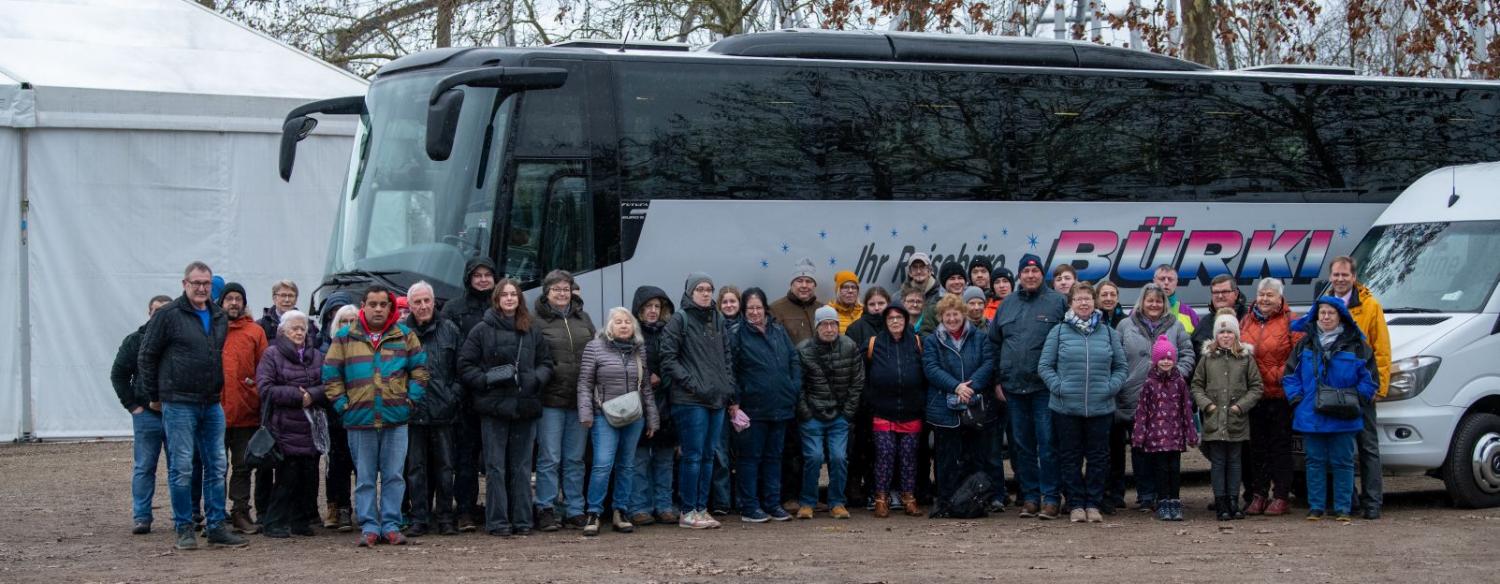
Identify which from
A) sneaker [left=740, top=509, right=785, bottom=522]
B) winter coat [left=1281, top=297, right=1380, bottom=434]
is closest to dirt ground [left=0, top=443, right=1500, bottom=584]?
sneaker [left=740, top=509, right=785, bottom=522]

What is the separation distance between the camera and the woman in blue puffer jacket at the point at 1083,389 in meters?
11.1

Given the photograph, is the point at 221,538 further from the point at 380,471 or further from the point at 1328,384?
the point at 1328,384

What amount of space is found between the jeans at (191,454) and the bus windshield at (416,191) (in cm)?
207

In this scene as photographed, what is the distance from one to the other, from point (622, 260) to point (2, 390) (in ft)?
24.2

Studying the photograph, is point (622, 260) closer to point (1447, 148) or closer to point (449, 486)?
point (449, 486)

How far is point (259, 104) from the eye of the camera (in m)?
17.0

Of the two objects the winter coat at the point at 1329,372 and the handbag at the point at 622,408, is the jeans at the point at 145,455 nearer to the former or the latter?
the handbag at the point at 622,408

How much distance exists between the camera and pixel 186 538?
10203 millimetres

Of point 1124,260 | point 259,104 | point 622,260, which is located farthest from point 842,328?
point 259,104

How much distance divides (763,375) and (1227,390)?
3018 millimetres

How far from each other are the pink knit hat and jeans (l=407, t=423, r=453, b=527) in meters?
4.54

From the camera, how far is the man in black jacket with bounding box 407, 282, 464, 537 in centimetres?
1049

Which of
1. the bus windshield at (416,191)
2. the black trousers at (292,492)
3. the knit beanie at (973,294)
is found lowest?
the black trousers at (292,492)

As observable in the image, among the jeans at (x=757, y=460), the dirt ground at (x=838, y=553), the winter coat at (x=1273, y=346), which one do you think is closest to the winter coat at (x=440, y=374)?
the dirt ground at (x=838, y=553)
